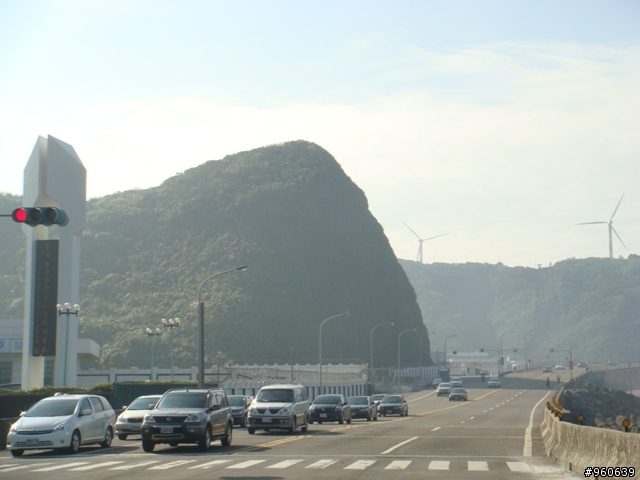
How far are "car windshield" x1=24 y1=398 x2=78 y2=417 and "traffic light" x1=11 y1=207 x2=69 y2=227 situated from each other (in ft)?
21.2

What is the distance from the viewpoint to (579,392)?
10206cm

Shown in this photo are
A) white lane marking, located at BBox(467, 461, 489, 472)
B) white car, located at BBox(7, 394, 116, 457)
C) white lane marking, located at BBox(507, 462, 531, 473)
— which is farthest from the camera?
white car, located at BBox(7, 394, 116, 457)

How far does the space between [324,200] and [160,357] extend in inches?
2376

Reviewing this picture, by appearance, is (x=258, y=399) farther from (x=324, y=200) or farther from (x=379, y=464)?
(x=324, y=200)

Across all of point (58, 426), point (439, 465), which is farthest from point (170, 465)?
point (439, 465)

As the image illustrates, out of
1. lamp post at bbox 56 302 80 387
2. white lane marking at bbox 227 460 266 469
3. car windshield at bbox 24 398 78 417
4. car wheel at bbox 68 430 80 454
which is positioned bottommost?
white lane marking at bbox 227 460 266 469

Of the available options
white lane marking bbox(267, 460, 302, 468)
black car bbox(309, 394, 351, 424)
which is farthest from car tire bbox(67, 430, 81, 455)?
black car bbox(309, 394, 351, 424)

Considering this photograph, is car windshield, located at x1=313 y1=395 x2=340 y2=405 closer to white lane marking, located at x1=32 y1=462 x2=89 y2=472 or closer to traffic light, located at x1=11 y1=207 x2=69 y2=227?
white lane marking, located at x1=32 y1=462 x2=89 y2=472

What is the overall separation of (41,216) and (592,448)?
1373cm

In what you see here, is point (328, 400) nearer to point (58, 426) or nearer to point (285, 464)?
point (58, 426)

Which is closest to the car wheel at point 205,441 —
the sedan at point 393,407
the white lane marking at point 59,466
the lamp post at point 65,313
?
the white lane marking at point 59,466

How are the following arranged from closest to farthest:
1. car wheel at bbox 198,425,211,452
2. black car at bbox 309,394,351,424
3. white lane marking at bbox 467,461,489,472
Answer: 1. white lane marking at bbox 467,461,489,472
2. car wheel at bbox 198,425,211,452
3. black car at bbox 309,394,351,424

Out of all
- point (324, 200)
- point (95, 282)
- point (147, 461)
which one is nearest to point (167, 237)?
point (95, 282)

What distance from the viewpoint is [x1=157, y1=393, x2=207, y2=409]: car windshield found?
2561 centimetres
